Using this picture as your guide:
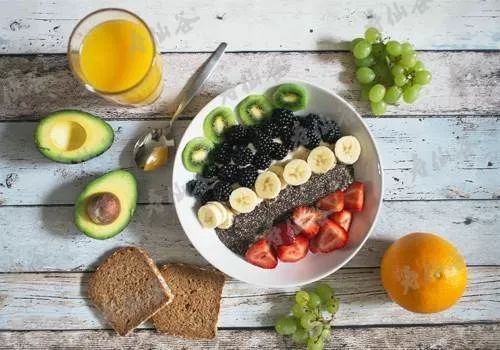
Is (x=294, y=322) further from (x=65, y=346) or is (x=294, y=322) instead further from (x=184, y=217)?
(x=65, y=346)

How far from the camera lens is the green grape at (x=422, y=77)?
1463 mm

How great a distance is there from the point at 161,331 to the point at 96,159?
49cm

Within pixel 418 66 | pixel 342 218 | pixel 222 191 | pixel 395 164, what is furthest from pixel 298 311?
pixel 418 66

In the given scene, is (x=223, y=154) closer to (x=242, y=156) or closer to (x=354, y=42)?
(x=242, y=156)

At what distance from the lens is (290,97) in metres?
1.47

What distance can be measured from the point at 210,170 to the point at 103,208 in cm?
28

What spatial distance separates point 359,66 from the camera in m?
1.53

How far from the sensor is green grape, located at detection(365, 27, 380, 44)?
4.87 feet

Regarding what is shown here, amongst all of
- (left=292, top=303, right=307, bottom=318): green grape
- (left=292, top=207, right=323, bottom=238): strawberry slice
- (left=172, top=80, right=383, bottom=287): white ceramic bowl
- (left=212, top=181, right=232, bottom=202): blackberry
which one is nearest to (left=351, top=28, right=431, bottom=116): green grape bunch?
(left=172, top=80, right=383, bottom=287): white ceramic bowl

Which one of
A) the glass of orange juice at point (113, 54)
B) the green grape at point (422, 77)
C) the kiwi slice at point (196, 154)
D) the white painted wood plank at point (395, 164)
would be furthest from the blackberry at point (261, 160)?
the green grape at point (422, 77)

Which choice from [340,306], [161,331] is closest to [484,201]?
[340,306]

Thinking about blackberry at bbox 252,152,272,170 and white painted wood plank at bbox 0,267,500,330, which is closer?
blackberry at bbox 252,152,272,170

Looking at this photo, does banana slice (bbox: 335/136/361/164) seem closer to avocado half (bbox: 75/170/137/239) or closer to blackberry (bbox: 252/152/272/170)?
blackberry (bbox: 252/152/272/170)

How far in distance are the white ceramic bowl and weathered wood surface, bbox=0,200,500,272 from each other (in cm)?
10
